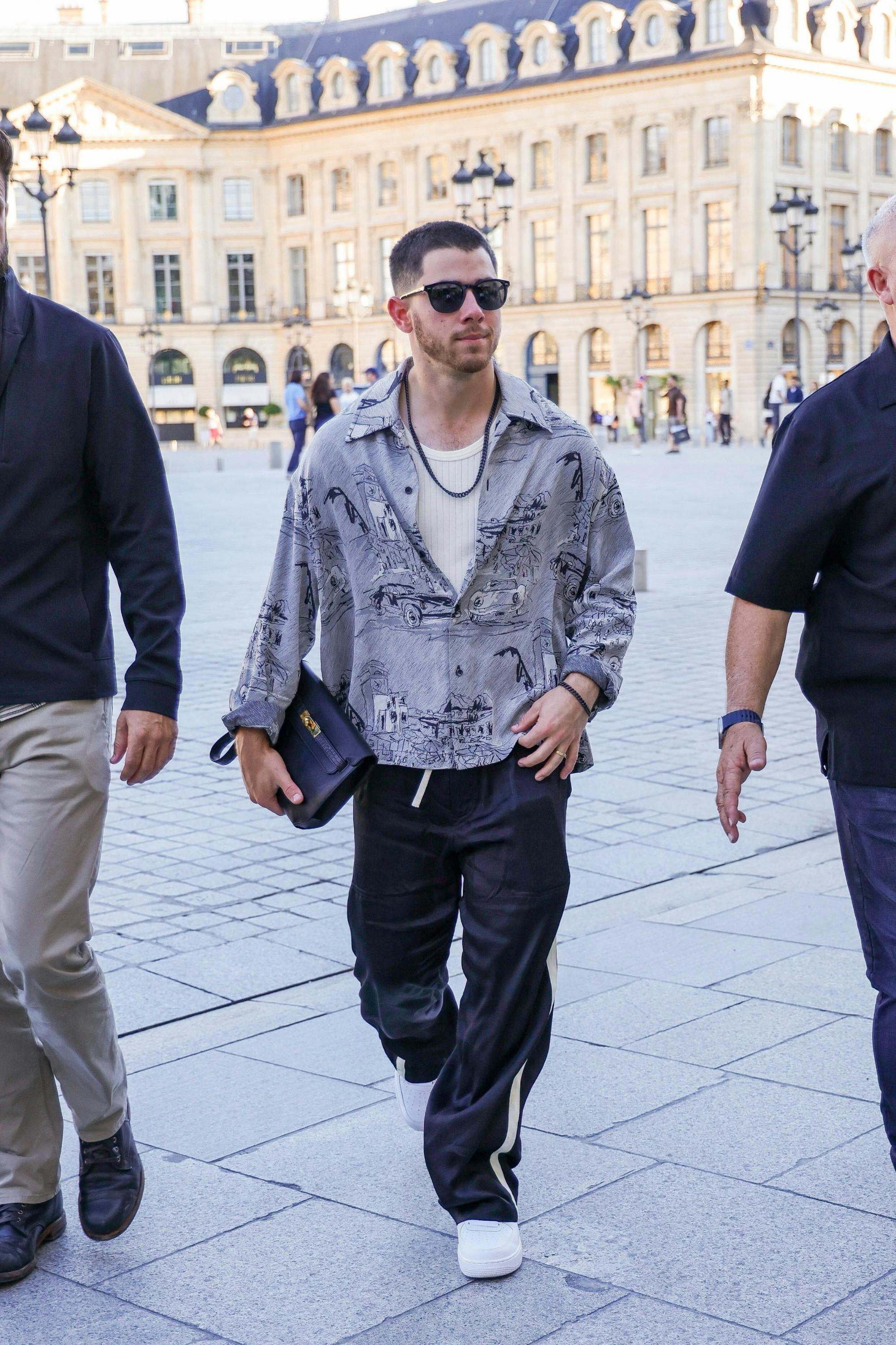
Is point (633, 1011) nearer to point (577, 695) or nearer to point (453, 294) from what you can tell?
point (577, 695)

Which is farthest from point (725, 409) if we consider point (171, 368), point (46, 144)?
point (46, 144)

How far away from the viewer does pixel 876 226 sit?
298 cm

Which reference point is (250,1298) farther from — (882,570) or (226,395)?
(226,395)

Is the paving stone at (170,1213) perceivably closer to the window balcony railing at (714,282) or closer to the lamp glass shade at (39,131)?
the lamp glass shade at (39,131)

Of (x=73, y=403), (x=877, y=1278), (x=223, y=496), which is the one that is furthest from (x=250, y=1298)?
(x=223, y=496)

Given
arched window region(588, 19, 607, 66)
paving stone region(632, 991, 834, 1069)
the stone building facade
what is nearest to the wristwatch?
paving stone region(632, 991, 834, 1069)

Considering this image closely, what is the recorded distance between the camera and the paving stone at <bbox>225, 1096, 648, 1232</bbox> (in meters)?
3.40

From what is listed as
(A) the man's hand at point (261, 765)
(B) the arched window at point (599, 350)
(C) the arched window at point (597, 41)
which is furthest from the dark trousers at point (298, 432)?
(C) the arched window at point (597, 41)

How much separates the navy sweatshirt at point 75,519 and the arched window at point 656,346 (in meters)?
64.6

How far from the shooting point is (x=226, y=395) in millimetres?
78688

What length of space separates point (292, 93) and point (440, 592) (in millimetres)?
79311

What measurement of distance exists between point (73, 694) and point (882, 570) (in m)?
1.35

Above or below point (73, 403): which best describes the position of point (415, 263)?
above

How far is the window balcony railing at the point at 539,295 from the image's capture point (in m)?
69.6
